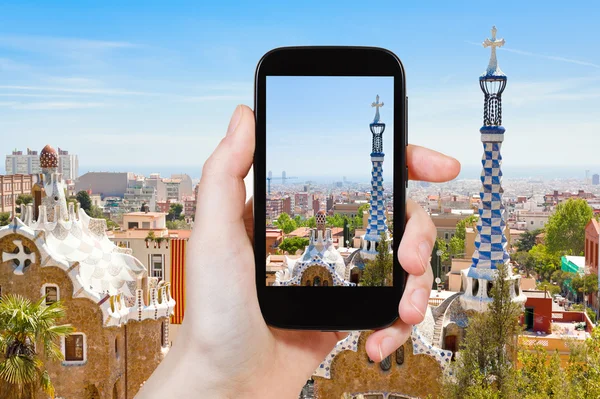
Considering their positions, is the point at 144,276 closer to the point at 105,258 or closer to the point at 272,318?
the point at 105,258

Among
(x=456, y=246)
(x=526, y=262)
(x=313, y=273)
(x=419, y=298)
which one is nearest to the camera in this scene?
(x=419, y=298)

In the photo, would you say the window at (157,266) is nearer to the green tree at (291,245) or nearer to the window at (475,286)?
the window at (475,286)

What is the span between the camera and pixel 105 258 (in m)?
8.77

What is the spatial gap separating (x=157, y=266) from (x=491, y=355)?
8.10 metres

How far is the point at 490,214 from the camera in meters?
6.78

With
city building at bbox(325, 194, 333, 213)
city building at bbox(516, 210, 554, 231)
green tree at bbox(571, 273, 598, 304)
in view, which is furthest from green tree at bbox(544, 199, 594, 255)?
city building at bbox(325, 194, 333, 213)

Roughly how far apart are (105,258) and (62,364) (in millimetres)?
1453

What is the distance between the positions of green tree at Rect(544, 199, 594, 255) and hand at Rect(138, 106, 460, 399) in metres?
24.0

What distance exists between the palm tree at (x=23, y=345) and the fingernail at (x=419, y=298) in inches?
219

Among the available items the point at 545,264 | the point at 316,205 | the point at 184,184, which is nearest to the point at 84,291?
the point at 316,205

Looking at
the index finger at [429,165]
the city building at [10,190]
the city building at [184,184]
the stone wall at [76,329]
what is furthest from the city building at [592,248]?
the city building at [184,184]

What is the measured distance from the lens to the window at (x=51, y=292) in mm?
7969

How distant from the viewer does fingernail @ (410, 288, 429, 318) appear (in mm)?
1489

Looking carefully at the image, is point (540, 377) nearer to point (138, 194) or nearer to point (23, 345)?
point (23, 345)
